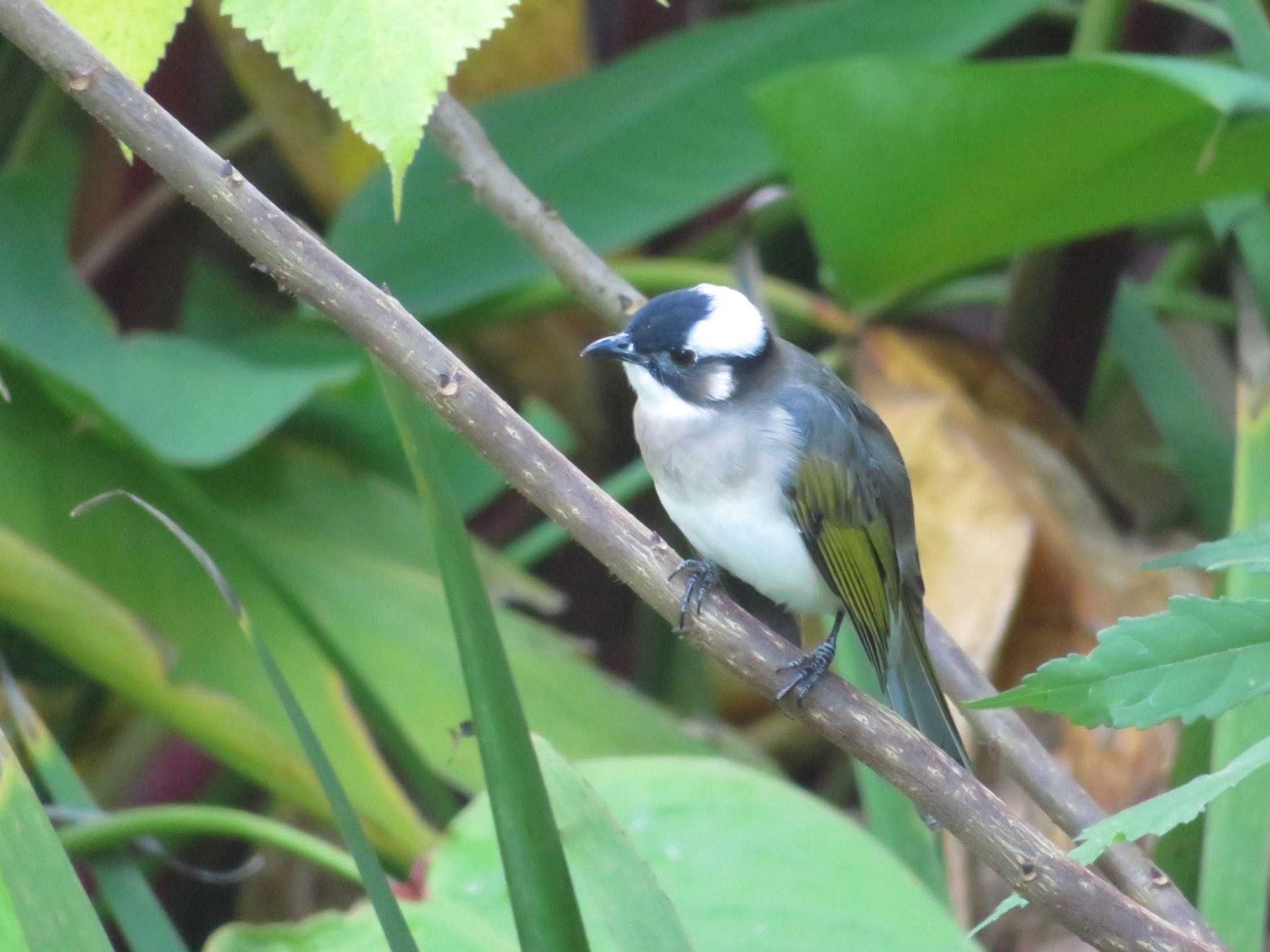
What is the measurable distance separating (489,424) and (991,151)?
0.97 meters

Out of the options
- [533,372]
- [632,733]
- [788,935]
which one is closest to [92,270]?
[533,372]

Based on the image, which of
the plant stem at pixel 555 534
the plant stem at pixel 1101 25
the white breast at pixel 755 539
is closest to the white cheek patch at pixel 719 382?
the white breast at pixel 755 539

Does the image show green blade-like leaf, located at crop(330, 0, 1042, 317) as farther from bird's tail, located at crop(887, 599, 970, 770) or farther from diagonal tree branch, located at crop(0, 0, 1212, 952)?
diagonal tree branch, located at crop(0, 0, 1212, 952)

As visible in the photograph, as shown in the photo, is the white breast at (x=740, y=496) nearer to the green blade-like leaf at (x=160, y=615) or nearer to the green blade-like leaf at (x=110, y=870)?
the green blade-like leaf at (x=160, y=615)

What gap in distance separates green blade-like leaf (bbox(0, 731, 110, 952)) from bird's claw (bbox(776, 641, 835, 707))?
479 mm

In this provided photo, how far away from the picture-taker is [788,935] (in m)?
1.18

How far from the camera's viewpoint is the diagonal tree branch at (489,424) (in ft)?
2.61

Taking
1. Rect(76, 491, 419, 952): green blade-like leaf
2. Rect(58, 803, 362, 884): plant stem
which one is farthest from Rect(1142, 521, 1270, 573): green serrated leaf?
Rect(58, 803, 362, 884): plant stem

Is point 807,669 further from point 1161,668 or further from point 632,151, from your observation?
point 632,151

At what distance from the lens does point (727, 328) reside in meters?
1.38

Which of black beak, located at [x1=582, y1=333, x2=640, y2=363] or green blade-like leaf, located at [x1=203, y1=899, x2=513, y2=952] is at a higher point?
black beak, located at [x1=582, y1=333, x2=640, y2=363]

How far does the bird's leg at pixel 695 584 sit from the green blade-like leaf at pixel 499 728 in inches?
5.3

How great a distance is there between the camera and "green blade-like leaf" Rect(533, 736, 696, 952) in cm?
92

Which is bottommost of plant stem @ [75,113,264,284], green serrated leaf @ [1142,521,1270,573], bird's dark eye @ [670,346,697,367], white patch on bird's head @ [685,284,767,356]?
green serrated leaf @ [1142,521,1270,573]
